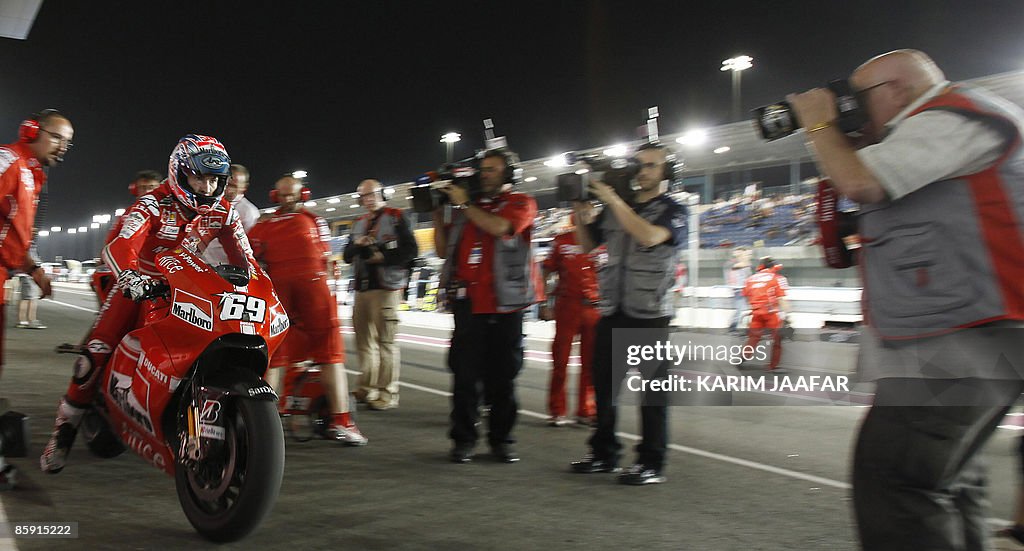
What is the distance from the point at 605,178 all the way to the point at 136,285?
287cm

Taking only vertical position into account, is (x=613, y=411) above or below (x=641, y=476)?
above

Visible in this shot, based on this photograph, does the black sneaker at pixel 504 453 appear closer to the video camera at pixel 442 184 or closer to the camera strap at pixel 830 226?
the video camera at pixel 442 184

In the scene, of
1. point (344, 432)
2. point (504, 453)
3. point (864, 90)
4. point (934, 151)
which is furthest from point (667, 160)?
point (934, 151)

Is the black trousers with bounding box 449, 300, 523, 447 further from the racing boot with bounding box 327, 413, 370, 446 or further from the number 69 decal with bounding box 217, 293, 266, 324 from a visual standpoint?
the number 69 decal with bounding box 217, 293, 266, 324

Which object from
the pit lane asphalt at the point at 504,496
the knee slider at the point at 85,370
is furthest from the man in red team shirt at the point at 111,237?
the pit lane asphalt at the point at 504,496

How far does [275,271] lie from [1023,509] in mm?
4995

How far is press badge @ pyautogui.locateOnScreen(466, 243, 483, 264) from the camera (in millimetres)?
5867

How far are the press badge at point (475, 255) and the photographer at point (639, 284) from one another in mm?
922

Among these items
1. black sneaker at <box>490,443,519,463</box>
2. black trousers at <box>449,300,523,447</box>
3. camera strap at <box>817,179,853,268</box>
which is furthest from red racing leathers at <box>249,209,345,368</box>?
camera strap at <box>817,179,853,268</box>

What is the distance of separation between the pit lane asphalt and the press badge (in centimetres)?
139

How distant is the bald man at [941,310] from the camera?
7.09 feet

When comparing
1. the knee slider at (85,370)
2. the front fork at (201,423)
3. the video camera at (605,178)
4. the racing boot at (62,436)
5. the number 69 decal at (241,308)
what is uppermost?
the video camera at (605,178)

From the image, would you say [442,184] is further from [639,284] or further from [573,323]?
[573,323]

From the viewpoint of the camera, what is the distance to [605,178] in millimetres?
5379
